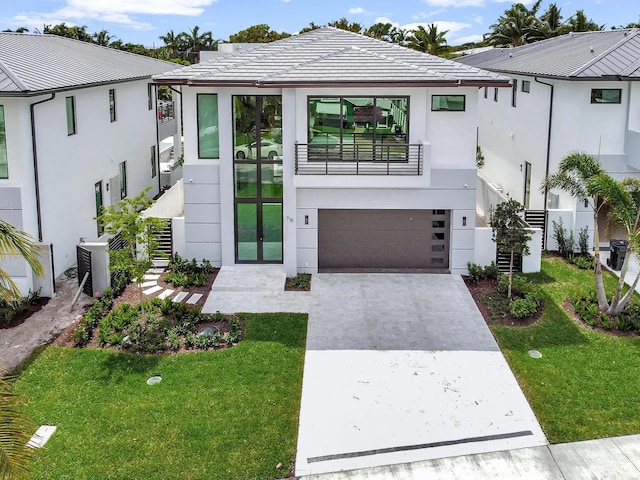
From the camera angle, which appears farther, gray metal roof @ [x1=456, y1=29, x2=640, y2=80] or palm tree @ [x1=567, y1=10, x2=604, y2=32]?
palm tree @ [x1=567, y1=10, x2=604, y2=32]

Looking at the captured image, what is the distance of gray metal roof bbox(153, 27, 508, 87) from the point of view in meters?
18.6

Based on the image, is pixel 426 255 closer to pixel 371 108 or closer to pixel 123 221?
pixel 371 108

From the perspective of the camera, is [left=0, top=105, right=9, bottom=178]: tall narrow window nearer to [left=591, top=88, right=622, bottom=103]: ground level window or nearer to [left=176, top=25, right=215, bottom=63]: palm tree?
[left=591, top=88, right=622, bottom=103]: ground level window

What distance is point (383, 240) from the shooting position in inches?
823

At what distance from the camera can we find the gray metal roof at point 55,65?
679 inches

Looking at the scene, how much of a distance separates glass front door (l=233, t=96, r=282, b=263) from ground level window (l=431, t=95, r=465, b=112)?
185 inches

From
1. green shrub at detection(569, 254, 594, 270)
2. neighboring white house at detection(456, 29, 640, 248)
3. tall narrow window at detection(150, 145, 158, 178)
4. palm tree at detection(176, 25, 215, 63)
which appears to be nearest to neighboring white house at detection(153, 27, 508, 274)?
green shrub at detection(569, 254, 594, 270)

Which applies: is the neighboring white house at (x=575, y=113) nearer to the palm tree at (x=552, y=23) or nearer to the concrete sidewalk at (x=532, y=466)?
the concrete sidewalk at (x=532, y=466)

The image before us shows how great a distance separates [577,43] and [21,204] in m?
23.1

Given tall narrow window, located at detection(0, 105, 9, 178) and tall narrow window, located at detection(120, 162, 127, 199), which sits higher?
tall narrow window, located at detection(0, 105, 9, 178)

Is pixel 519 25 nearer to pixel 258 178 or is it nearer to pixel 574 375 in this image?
pixel 258 178

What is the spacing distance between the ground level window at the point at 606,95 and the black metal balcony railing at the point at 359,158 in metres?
6.93

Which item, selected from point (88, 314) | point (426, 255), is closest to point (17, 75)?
point (88, 314)

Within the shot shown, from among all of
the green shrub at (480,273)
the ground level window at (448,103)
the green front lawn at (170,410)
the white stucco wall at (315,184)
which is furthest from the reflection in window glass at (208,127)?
the green shrub at (480,273)
